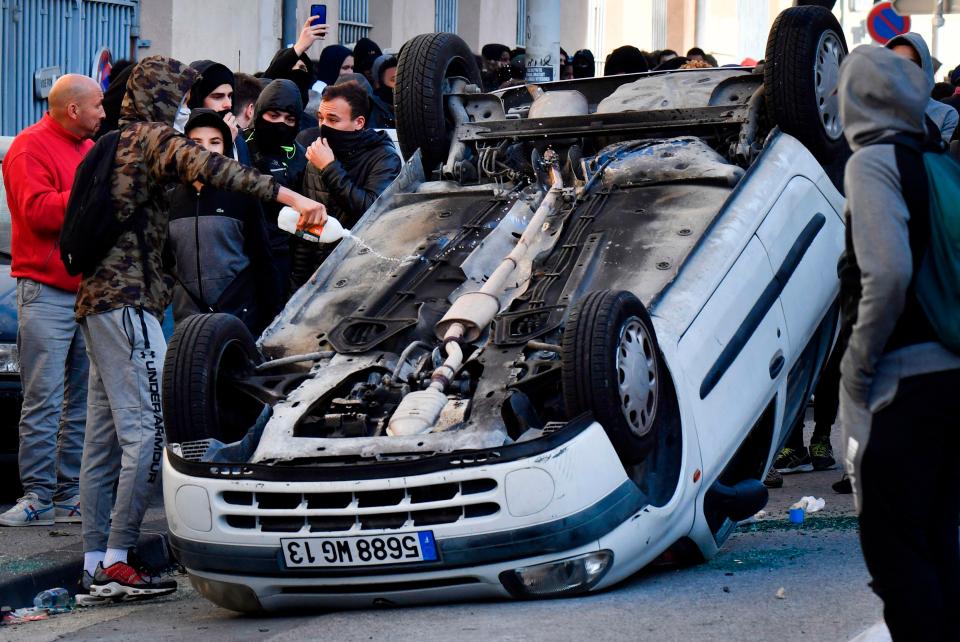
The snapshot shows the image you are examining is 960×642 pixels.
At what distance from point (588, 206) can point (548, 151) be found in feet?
2.34

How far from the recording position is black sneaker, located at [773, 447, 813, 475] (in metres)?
9.80

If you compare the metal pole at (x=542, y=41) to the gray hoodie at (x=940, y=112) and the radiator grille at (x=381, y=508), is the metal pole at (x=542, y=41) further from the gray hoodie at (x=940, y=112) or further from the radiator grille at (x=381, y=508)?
the radiator grille at (x=381, y=508)

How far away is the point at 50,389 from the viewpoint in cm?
861

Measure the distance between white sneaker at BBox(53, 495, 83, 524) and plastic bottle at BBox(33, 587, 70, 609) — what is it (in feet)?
4.36

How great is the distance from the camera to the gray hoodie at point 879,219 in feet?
14.1

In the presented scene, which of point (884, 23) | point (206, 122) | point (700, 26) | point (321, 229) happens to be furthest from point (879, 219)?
point (700, 26)

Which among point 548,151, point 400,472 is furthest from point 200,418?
point 548,151

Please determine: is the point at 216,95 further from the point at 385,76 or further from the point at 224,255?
the point at 385,76

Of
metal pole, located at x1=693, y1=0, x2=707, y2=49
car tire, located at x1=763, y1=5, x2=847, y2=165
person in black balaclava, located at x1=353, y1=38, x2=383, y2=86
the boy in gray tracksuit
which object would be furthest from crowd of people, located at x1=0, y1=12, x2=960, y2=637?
metal pole, located at x1=693, y1=0, x2=707, y2=49

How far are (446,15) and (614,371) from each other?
21.3 m

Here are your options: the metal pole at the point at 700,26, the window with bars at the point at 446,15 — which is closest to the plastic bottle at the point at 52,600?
the window with bars at the point at 446,15

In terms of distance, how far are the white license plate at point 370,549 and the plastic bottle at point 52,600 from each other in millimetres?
1755

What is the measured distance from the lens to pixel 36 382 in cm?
859

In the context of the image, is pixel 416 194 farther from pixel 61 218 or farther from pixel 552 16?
pixel 552 16
